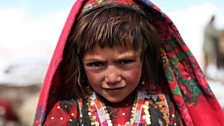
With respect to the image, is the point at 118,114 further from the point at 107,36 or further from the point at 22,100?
the point at 22,100

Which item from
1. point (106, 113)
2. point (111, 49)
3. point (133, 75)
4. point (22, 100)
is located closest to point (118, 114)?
point (106, 113)

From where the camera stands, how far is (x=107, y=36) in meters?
1.84

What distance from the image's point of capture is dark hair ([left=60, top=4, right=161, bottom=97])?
73.2 inches

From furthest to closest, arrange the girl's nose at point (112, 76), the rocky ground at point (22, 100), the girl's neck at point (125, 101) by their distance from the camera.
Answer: the rocky ground at point (22, 100) → the girl's neck at point (125, 101) → the girl's nose at point (112, 76)

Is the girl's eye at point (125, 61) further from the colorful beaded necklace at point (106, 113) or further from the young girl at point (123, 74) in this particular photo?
the colorful beaded necklace at point (106, 113)

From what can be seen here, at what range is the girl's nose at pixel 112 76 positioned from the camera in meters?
1.84

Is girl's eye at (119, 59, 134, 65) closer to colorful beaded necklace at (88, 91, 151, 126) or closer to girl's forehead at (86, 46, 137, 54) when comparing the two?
girl's forehead at (86, 46, 137, 54)

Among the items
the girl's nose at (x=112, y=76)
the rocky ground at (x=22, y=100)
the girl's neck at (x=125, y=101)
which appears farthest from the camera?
the rocky ground at (x=22, y=100)

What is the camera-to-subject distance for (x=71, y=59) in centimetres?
199

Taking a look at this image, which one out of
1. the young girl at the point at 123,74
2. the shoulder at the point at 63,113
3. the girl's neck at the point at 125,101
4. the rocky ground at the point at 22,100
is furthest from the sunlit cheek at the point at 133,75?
the rocky ground at the point at 22,100

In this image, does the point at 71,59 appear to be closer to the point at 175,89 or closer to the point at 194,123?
the point at 175,89

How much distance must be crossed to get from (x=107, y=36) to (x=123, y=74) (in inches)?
5.9

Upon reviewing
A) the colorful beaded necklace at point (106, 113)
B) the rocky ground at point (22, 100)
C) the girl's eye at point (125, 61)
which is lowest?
the rocky ground at point (22, 100)

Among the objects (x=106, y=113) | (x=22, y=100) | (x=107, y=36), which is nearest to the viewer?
(x=107, y=36)
